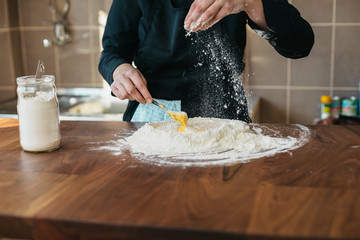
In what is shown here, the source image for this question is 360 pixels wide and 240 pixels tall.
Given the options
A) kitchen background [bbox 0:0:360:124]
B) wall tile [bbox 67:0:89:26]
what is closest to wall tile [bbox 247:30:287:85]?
kitchen background [bbox 0:0:360:124]

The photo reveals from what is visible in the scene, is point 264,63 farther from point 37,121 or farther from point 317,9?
point 37,121

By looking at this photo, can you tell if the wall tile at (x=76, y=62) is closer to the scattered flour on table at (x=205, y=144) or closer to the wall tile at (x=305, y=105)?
the wall tile at (x=305, y=105)

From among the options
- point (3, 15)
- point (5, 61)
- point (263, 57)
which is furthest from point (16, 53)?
point (263, 57)

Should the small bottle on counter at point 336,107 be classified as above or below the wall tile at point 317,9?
below

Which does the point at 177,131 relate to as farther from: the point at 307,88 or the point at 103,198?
the point at 307,88

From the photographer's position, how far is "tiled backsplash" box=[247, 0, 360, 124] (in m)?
2.39

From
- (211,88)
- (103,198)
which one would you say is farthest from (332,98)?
(103,198)

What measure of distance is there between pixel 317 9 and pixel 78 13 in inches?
55.2

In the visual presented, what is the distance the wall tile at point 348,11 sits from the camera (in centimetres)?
235

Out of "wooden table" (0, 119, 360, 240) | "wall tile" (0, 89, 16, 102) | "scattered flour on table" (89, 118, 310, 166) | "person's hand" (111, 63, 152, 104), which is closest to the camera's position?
"wooden table" (0, 119, 360, 240)

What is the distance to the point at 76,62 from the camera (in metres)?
2.66

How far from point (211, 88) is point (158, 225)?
2.64 feet

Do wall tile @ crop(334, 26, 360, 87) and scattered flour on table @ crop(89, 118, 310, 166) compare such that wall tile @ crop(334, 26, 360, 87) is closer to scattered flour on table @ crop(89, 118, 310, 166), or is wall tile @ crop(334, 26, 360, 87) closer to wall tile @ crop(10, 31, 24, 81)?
scattered flour on table @ crop(89, 118, 310, 166)

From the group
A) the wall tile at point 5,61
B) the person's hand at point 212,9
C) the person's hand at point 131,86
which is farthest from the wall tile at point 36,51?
the person's hand at point 212,9
